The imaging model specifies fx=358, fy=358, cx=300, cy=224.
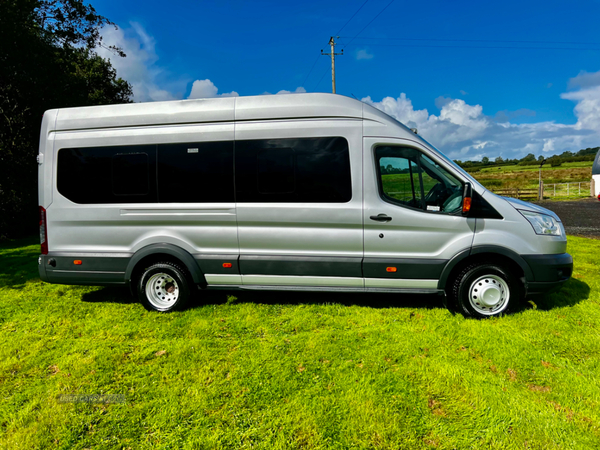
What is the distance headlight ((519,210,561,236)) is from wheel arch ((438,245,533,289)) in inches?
16.3

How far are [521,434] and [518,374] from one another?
0.85m

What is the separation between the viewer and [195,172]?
450 centimetres

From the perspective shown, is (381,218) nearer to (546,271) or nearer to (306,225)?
(306,225)

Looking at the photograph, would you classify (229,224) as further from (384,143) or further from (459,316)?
(459,316)

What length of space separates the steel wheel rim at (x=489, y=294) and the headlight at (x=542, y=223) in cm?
73

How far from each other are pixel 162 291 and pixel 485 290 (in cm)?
409

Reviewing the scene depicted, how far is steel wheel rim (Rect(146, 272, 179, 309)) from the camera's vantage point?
15.6 feet

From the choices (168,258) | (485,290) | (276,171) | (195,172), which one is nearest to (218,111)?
(195,172)

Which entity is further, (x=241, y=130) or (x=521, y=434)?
(x=241, y=130)

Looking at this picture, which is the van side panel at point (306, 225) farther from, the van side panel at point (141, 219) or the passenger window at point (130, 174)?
the passenger window at point (130, 174)

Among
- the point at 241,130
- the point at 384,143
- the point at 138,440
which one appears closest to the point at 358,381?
the point at 138,440

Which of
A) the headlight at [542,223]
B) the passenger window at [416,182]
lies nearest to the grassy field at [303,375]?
the headlight at [542,223]

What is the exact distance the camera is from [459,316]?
430cm

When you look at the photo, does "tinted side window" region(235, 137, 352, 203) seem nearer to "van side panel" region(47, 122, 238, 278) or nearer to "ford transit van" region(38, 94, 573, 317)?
"ford transit van" region(38, 94, 573, 317)
